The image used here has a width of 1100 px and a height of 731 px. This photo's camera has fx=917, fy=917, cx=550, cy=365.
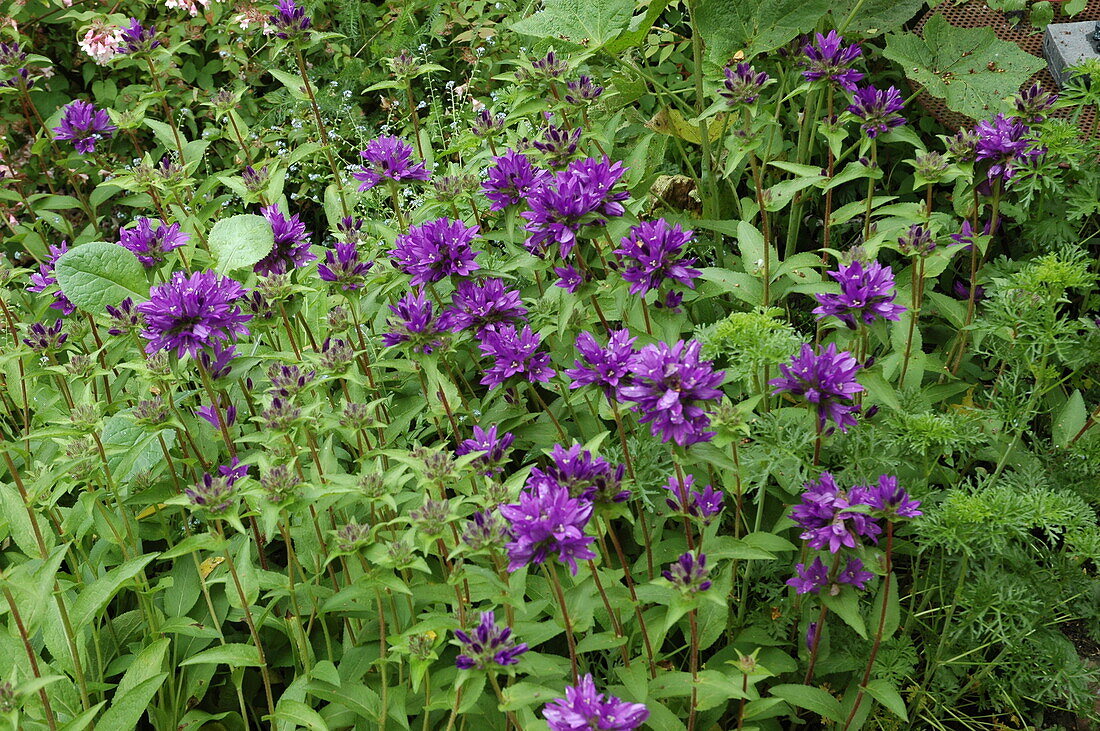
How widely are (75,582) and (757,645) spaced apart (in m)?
1.85

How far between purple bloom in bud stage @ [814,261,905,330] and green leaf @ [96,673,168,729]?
182 centimetres

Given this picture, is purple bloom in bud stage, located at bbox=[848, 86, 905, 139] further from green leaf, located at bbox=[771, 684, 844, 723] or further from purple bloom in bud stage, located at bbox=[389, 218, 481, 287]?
green leaf, located at bbox=[771, 684, 844, 723]

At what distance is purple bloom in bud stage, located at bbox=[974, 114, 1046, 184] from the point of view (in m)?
2.43

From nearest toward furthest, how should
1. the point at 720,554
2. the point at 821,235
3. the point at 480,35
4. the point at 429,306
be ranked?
the point at 720,554, the point at 429,306, the point at 821,235, the point at 480,35

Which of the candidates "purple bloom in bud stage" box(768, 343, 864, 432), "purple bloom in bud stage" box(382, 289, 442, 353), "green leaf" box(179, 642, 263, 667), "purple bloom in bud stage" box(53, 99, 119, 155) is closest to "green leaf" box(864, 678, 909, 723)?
"purple bloom in bud stage" box(768, 343, 864, 432)

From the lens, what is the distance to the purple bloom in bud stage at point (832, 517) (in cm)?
195

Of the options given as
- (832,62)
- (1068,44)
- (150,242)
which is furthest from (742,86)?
(1068,44)

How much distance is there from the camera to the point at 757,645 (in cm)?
237

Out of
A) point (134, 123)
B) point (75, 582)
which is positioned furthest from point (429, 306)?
point (134, 123)

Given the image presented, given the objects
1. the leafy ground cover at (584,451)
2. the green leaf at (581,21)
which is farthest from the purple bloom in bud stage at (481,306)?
the green leaf at (581,21)

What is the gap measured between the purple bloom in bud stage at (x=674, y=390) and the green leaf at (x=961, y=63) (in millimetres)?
2178

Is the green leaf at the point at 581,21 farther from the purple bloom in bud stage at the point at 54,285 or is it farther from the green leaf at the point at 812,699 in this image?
the green leaf at the point at 812,699

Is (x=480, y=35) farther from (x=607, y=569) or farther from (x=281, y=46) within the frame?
(x=607, y=569)

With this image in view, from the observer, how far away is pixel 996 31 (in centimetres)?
401
